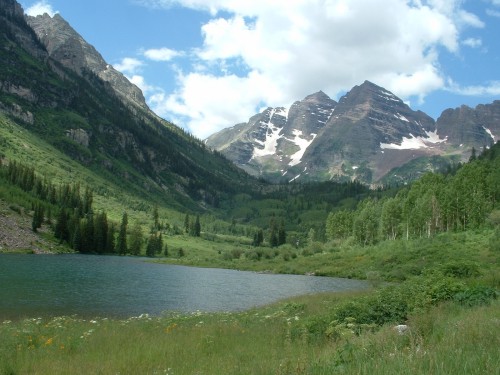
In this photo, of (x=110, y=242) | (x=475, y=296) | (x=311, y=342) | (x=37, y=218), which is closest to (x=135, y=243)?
(x=110, y=242)

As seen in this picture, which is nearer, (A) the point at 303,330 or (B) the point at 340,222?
(A) the point at 303,330

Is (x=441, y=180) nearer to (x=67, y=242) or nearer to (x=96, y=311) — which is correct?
(x=96, y=311)

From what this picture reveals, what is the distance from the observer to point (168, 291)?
65.7 meters

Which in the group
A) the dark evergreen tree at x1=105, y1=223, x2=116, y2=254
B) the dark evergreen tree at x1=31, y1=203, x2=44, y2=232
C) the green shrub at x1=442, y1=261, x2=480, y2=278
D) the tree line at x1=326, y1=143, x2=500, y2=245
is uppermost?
the tree line at x1=326, y1=143, x2=500, y2=245

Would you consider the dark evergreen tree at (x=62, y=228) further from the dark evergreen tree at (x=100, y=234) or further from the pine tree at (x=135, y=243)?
the pine tree at (x=135, y=243)

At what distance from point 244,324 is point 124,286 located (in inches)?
1855

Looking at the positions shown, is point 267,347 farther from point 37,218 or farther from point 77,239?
point 77,239

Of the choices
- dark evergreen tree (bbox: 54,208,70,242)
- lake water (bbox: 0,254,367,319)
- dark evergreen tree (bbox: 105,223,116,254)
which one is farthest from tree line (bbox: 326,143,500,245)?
dark evergreen tree (bbox: 54,208,70,242)

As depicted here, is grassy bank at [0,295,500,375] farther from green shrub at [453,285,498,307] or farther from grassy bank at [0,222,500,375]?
green shrub at [453,285,498,307]

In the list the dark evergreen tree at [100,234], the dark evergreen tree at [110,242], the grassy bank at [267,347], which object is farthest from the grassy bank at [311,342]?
the dark evergreen tree at [110,242]

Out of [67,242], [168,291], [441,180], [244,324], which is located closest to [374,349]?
[244,324]

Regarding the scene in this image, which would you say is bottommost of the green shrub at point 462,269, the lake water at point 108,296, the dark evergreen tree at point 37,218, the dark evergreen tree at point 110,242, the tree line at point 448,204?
the lake water at point 108,296

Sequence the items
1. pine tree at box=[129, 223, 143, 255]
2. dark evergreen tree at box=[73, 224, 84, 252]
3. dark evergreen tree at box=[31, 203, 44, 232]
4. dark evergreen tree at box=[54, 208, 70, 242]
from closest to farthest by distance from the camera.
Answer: dark evergreen tree at box=[31, 203, 44, 232], dark evergreen tree at box=[54, 208, 70, 242], dark evergreen tree at box=[73, 224, 84, 252], pine tree at box=[129, 223, 143, 255]

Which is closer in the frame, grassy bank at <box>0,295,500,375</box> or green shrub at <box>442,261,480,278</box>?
grassy bank at <box>0,295,500,375</box>
